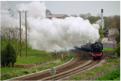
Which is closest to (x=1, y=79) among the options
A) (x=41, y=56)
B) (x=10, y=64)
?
(x=10, y=64)

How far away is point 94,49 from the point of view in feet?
19.7

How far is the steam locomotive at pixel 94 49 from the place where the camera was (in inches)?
232

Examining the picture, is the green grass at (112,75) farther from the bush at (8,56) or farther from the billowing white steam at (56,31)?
the bush at (8,56)

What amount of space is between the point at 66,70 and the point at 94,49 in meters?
0.62

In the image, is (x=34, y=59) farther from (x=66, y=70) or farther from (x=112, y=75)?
(x=112, y=75)

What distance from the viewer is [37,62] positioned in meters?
5.86

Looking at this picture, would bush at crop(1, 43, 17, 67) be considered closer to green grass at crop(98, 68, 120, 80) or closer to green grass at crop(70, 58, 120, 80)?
green grass at crop(70, 58, 120, 80)

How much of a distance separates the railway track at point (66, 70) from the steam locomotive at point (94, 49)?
13 centimetres

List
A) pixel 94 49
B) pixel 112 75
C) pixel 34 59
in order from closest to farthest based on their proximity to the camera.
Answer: pixel 112 75 → pixel 34 59 → pixel 94 49

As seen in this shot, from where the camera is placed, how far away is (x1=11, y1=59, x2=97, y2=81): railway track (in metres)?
5.36

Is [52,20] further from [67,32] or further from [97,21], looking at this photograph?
[97,21]

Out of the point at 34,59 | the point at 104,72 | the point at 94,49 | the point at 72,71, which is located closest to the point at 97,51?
the point at 94,49

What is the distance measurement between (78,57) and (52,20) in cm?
72

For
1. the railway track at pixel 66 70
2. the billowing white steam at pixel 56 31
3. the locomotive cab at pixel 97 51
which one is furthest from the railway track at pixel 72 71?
the billowing white steam at pixel 56 31
